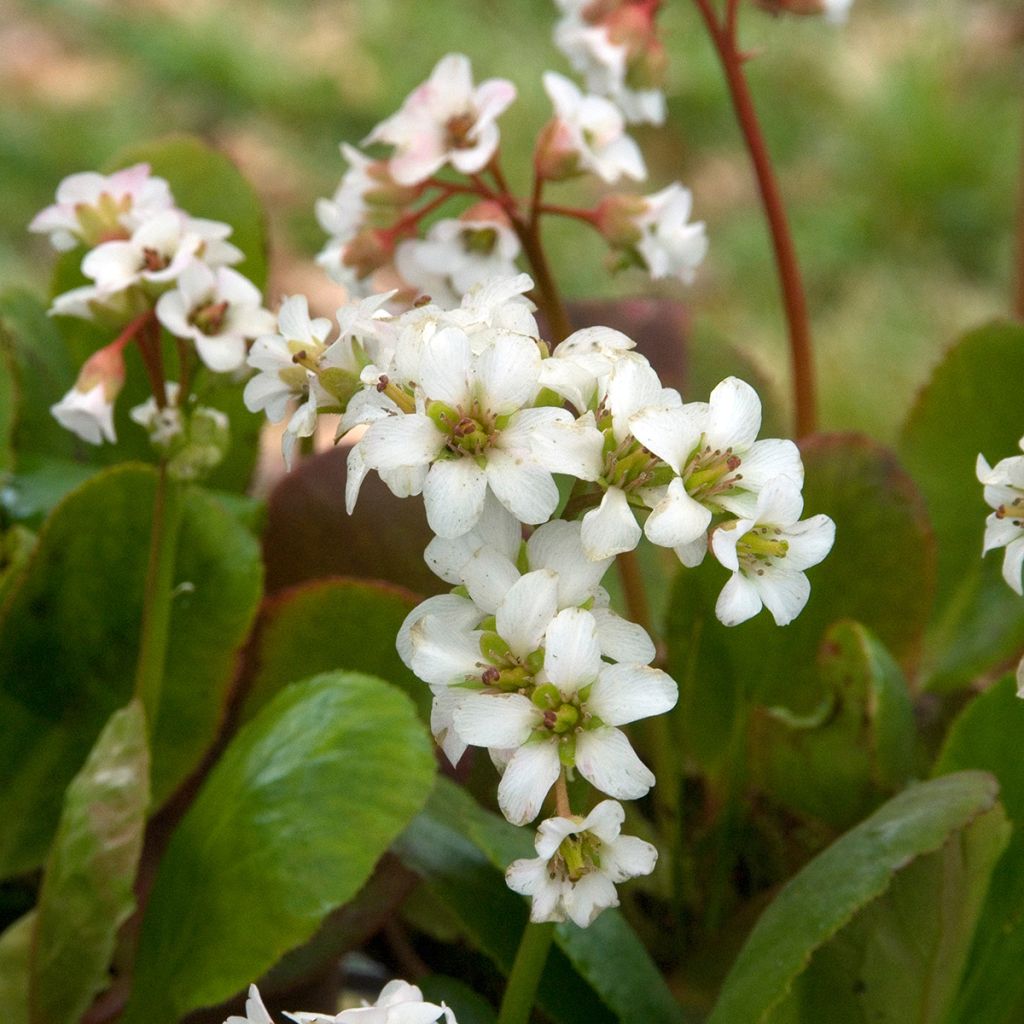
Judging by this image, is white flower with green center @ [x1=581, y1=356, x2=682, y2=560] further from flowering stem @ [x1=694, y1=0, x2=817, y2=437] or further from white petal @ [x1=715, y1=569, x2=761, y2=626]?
flowering stem @ [x1=694, y1=0, x2=817, y2=437]

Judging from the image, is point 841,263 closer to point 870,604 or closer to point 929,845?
point 870,604

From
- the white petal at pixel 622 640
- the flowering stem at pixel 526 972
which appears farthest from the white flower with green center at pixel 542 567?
the flowering stem at pixel 526 972

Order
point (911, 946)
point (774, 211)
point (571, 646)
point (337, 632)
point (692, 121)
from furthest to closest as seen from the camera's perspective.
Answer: point (692, 121), point (774, 211), point (337, 632), point (911, 946), point (571, 646)

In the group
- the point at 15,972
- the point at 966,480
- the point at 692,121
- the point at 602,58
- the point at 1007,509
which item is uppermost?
the point at 692,121

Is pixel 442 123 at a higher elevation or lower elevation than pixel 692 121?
lower

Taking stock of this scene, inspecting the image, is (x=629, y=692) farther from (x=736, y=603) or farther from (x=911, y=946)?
(x=911, y=946)

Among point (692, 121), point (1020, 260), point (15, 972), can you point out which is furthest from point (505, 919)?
point (692, 121)

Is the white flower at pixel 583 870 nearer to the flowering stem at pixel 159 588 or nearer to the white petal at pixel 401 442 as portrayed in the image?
the white petal at pixel 401 442
